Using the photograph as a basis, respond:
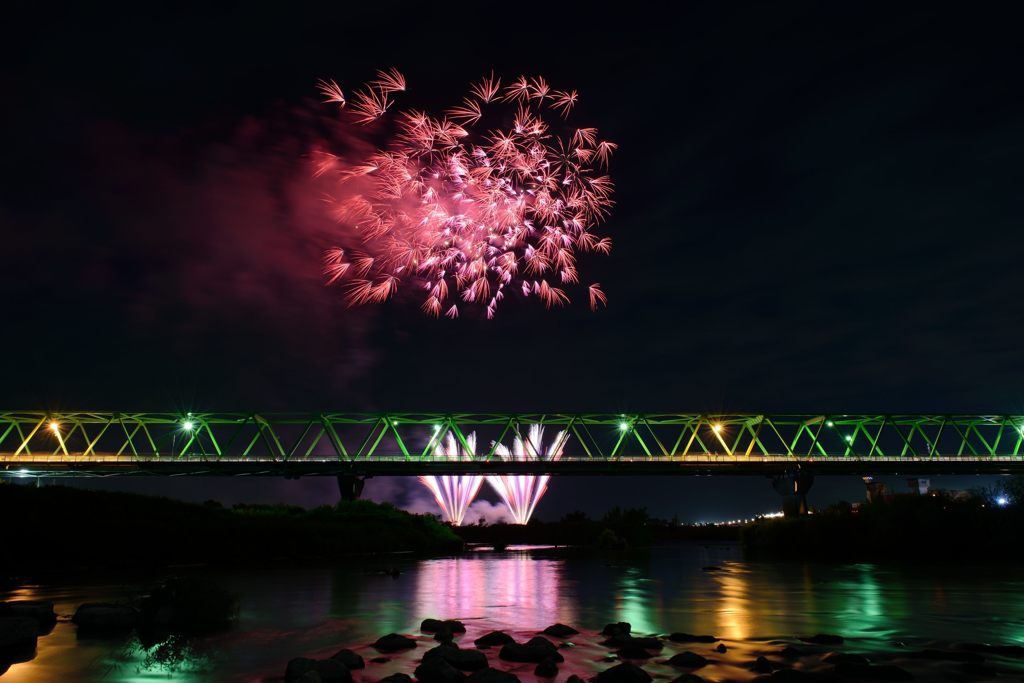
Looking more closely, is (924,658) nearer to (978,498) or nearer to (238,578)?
(238,578)

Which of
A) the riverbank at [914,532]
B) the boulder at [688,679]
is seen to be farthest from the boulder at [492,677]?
the riverbank at [914,532]

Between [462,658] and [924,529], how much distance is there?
58163mm

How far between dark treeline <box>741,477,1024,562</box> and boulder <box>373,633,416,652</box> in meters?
54.8

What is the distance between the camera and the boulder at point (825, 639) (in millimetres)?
17875

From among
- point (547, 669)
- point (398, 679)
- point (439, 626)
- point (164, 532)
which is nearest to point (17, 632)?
point (439, 626)

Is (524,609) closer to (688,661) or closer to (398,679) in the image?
(688,661)

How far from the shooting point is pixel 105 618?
19141 mm

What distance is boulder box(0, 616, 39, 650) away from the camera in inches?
645

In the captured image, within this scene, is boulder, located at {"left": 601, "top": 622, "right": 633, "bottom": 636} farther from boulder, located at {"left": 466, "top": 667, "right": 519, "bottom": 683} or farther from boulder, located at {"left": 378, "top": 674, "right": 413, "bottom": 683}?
boulder, located at {"left": 378, "top": 674, "right": 413, "bottom": 683}

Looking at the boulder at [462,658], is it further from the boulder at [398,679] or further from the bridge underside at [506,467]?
the bridge underside at [506,467]

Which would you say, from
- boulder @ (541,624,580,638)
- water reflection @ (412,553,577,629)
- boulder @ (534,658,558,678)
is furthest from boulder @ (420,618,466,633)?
boulder @ (534,658,558,678)

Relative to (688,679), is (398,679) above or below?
above

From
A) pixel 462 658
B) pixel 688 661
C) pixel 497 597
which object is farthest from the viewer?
pixel 497 597

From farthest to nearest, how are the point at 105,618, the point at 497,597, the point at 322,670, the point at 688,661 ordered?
the point at 497,597 → the point at 105,618 → the point at 688,661 → the point at 322,670
